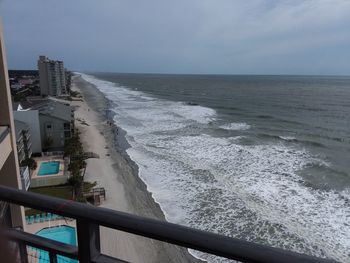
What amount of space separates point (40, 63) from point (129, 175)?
82.6 meters

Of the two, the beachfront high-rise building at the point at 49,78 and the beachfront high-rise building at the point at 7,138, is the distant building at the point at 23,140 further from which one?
the beachfront high-rise building at the point at 49,78

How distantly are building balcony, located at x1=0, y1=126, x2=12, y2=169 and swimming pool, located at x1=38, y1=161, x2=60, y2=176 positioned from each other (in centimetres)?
1970

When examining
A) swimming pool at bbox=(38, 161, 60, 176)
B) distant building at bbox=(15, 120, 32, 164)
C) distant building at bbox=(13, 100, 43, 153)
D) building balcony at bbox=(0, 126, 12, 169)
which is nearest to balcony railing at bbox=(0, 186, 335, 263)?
building balcony at bbox=(0, 126, 12, 169)

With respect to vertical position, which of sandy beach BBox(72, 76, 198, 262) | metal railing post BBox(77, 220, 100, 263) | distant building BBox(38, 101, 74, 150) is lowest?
sandy beach BBox(72, 76, 198, 262)

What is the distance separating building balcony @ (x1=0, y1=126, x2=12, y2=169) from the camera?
6.04 metres

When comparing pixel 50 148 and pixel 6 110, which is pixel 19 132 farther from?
pixel 6 110

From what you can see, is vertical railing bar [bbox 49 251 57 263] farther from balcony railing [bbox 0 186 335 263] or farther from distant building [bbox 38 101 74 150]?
distant building [bbox 38 101 74 150]

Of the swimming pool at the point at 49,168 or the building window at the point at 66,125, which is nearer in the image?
the swimming pool at the point at 49,168

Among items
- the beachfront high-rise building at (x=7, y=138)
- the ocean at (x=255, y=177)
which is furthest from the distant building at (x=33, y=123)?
the beachfront high-rise building at (x=7, y=138)

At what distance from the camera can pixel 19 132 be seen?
2412 centimetres

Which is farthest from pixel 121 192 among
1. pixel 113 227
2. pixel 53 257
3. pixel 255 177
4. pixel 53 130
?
pixel 113 227

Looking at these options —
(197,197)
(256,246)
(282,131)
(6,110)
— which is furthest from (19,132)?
(282,131)

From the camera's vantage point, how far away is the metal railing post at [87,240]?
5.43 feet

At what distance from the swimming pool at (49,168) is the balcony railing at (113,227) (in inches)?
985
